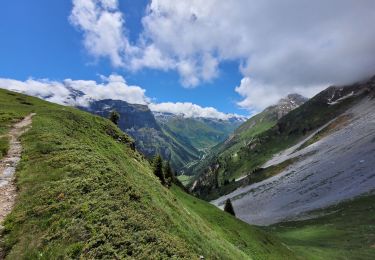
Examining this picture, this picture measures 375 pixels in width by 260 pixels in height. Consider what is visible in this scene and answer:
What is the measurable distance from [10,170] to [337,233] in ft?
260

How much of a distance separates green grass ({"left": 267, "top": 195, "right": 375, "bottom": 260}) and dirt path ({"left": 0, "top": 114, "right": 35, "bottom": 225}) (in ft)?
154

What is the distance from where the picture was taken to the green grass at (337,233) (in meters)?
62.9

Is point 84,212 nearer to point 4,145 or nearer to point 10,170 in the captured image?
point 10,170

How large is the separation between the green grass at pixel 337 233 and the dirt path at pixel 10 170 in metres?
47.0

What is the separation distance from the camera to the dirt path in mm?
22000

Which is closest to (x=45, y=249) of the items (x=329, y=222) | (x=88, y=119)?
(x=88, y=119)

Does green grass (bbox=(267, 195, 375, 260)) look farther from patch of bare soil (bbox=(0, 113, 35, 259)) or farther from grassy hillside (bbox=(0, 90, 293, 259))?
patch of bare soil (bbox=(0, 113, 35, 259))

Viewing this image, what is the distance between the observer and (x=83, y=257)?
16.5 meters

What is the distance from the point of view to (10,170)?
2722 centimetres

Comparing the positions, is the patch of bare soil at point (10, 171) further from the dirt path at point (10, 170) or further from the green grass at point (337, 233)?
the green grass at point (337, 233)

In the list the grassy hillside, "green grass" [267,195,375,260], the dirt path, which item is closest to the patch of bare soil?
the dirt path

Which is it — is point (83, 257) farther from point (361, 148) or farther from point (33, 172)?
point (361, 148)

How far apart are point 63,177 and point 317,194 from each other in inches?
5682

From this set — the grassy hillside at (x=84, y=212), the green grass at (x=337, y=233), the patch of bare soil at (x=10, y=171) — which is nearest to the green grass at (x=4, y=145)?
the patch of bare soil at (x=10, y=171)
